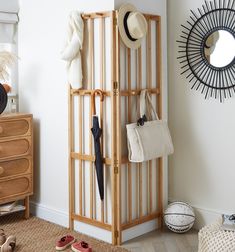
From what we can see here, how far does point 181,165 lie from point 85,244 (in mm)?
1068

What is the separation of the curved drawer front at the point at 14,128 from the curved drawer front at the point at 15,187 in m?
0.40

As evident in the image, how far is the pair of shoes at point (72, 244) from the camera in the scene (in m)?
3.34

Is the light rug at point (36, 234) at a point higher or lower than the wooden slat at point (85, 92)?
lower

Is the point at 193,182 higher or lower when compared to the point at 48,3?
lower

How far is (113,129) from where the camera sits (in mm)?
3461

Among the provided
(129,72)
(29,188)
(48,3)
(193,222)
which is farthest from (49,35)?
(193,222)

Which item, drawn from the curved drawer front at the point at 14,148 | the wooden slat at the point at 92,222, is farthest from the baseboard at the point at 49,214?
the curved drawer front at the point at 14,148

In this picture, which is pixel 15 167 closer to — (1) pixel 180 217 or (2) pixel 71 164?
(2) pixel 71 164

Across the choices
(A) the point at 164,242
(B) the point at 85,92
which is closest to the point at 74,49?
(B) the point at 85,92

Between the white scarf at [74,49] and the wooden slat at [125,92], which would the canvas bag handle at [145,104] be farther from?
the white scarf at [74,49]

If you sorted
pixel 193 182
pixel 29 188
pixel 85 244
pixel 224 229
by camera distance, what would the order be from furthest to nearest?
1. pixel 29 188
2. pixel 193 182
3. pixel 85 244
4. pixel 224 229

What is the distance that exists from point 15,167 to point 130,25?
1.60 metres

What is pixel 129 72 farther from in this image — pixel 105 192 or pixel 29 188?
pixel 29 188

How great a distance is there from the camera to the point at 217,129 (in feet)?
12.0
